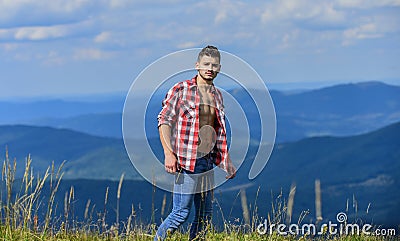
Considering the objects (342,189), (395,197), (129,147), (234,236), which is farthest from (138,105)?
(342,189)

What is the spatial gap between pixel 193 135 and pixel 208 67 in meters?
0.49

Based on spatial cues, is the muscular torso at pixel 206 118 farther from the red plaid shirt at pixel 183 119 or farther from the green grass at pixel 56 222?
the green grass at pixel 56 222

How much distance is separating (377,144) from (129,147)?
141937mm

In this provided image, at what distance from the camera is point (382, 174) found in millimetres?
140625

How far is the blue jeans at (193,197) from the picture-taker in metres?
5.39

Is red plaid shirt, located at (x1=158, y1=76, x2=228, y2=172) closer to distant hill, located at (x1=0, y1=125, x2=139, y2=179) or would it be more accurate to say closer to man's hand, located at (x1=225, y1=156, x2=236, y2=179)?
man's hand, located at (x1=225, y1=156, x2=236, y2=179)

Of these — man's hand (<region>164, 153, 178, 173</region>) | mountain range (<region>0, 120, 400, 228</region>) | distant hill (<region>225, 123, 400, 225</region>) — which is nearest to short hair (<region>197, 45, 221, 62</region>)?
man's hand (<region>164, 153, 178, 173</region>)

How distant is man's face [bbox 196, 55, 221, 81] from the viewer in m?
5.40

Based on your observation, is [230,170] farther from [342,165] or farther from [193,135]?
[342,165]

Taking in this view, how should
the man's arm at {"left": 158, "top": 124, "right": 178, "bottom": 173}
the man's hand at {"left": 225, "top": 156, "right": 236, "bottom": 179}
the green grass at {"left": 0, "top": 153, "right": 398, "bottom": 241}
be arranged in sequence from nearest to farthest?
1. the man's arm at {"left": 158, "top": 124, "right": 178, "bottom": 173}
2. the green grass at {"left": 0, "top": 153, "right": 398, "bottom": 241}
3. the man's hand at {"left": 225, "top": 156, "right": 236, "bottom": 179}

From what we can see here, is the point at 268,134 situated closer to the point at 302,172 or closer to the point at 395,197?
the point at 395,197

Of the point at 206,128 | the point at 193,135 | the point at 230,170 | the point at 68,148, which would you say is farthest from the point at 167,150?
the point at 68,148

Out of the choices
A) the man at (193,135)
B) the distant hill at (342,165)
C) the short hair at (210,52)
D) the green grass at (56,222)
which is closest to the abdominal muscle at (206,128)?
the man at (193,135)

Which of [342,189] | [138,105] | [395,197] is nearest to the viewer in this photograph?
[138,105]
